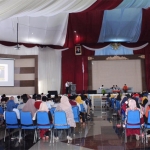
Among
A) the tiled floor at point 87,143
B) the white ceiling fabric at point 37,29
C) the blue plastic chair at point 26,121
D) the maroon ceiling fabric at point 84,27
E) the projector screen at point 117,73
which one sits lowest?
the tiled floor at point 87,143

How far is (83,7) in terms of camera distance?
183 inches

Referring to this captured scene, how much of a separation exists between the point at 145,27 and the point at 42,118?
36.3 feet

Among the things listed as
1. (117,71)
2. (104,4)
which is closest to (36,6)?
(104,4)

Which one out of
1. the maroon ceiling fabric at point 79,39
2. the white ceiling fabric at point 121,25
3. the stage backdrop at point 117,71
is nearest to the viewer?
the white ceiling fabric at point 121,25

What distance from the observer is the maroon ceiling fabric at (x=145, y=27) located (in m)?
12.5

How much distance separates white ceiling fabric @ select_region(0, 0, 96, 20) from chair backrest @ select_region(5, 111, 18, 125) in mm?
2569

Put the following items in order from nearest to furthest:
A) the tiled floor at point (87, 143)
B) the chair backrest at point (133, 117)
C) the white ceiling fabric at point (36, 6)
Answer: the white ceiling fabric at point (36, 6)
the tiled floor at point (87, 143)
the chair backrest at point (133, 117)

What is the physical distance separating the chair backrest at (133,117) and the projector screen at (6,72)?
38.6 ft

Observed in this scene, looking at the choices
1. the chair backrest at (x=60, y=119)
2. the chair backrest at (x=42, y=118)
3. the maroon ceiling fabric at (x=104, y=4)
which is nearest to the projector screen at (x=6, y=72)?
the chair backrest at (x=42, y=118)

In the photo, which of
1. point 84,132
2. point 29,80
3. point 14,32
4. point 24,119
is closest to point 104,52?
point 29,80

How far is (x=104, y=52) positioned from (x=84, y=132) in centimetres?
1212

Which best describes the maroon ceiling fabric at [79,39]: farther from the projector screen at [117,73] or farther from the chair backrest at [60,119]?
the chair backrest at [60,119]

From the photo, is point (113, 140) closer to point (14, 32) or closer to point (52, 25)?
point (52, 25)

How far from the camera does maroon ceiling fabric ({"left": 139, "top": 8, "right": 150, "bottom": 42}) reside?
12453 millimetres
